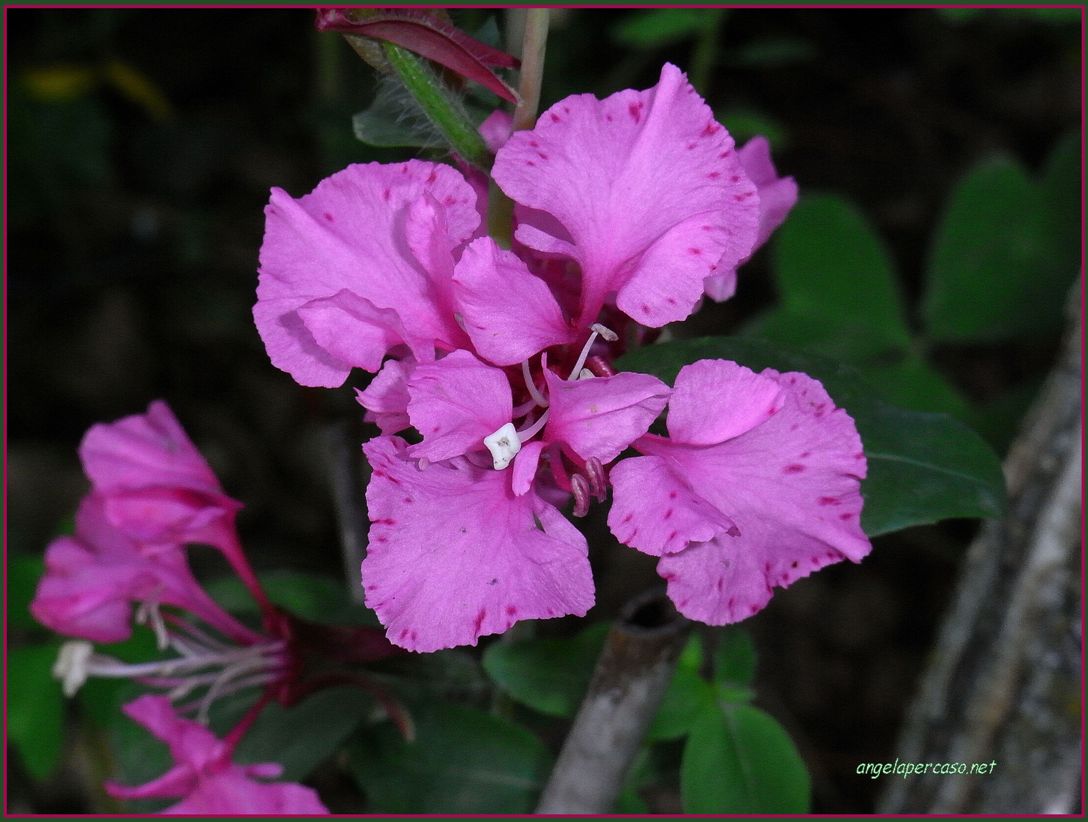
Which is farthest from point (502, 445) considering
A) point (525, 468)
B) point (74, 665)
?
point (74, 665)

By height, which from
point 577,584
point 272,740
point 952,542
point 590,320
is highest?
point 590,320

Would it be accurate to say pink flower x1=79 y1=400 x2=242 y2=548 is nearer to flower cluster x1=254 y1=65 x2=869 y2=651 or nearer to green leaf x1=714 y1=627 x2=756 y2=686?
flower cluster x1=254 y1=65 x2=869 y2=651

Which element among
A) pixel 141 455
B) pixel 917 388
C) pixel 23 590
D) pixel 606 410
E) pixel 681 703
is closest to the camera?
pixel 606 410

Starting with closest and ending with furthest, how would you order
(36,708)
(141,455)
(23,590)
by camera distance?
(141,455)
(36,708)
(23,590)

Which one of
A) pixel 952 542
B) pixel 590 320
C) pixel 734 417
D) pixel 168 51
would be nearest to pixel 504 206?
pixel 590 320

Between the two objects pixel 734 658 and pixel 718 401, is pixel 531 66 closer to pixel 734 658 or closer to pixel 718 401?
pixel 718 401

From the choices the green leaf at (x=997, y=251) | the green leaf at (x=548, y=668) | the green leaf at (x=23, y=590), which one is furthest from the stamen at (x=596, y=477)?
the green leaf at (x=997, y=251)

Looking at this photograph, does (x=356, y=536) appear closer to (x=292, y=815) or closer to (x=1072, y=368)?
(x=292, y=815)
